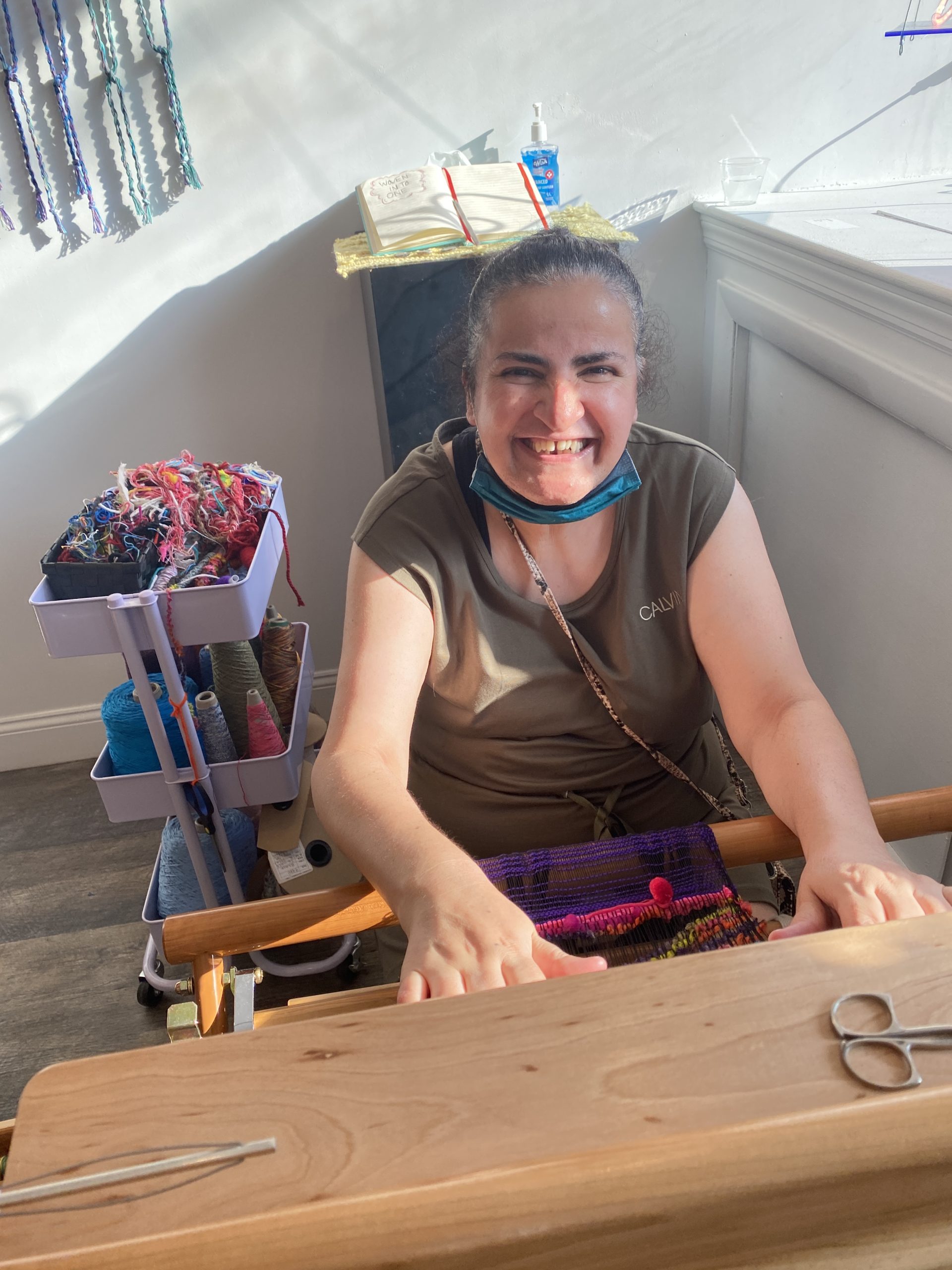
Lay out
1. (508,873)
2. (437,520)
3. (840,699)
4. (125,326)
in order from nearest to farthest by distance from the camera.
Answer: (508,873) → (437,520) → (840,699) → (125,326)

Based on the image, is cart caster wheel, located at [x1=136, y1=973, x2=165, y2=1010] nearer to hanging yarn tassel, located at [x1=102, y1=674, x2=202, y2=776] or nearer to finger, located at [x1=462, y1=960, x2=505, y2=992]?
hanging yarn tassel, located at [x1=102, y1=674, x2=202, y2=776]

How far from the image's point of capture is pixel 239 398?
2107 mm

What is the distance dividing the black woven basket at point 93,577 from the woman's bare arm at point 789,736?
0.81 meters

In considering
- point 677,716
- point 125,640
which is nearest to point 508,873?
point 677,716

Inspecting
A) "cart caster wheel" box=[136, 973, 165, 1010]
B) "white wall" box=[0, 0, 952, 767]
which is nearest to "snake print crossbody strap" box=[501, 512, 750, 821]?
"cart caster wheel" box=[136, 973, 165, 1010]

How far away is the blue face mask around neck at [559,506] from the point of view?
111cm

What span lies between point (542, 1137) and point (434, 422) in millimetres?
1562

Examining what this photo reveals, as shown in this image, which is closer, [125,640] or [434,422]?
[125,640]

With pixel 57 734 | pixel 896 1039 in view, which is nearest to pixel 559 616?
pixel 896 1039

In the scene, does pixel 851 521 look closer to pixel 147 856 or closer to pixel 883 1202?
pixel 883 1202

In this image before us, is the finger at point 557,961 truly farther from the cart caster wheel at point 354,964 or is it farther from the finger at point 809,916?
the cart caster wheel at point 354,964

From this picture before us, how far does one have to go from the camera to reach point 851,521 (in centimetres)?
150

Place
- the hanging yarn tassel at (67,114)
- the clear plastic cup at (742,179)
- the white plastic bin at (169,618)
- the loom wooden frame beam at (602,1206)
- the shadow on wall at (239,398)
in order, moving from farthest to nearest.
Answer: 1. the shadow on wall at (239,398)
2. the clear plastic cup at (742,179)
3. the hanging yarn tassel at (67,114)
4. the white plastic bin at (169,618)
5. the loom wooden frame beam at (602,1206)

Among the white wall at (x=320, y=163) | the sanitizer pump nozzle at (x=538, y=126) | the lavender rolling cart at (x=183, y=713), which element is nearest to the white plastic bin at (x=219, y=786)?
the lavender rolling cart at (x=183, y=713)
